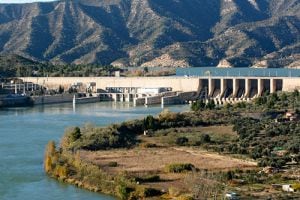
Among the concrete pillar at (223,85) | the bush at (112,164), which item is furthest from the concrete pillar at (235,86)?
the bush at (112,164)

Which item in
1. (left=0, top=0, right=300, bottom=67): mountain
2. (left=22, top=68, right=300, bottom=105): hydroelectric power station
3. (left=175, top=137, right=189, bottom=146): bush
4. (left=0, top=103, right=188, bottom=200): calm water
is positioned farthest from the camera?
(left=0, top=0, right=300, bottom=67): mountain

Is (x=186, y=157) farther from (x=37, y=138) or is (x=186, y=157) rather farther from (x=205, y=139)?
(x=37, y=138)

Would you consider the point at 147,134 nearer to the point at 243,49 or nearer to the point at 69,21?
the point at 243,49

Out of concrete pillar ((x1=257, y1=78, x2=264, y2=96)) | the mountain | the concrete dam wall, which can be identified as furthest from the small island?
the mountain

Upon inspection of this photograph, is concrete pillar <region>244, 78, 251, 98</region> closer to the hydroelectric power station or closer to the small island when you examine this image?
the hydroelectric power station

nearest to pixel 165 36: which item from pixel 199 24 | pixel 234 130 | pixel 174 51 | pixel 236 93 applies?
pixel 174 51

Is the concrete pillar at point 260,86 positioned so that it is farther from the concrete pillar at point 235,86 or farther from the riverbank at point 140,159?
the riverbank at point 140,159
